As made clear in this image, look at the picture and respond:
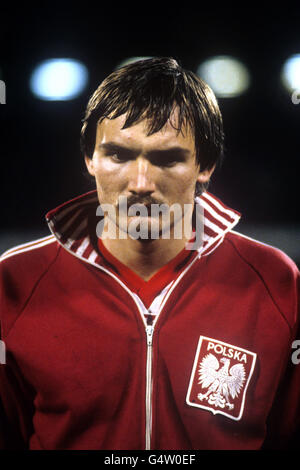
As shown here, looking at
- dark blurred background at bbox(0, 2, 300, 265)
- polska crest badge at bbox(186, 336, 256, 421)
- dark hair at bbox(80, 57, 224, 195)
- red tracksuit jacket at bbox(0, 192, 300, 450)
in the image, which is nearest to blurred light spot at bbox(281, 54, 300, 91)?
dark blurred background at bbox(0, 2, 300, 265)

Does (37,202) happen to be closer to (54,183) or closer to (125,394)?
(54,183)

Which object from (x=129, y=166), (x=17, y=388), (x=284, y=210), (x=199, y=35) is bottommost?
(x=17, y=388)

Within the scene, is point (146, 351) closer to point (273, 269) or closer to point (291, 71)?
point (273, 269)

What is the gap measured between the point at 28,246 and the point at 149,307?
14.9 inches

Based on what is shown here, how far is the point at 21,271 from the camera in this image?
1234mm

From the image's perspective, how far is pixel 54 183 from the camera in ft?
4.21

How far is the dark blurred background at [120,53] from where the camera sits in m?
1.28

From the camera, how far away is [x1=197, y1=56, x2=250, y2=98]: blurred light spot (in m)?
1.25

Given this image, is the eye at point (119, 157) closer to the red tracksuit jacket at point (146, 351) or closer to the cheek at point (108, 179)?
the cheek at point (108, 179)

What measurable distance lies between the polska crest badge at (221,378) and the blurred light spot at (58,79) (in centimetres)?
77

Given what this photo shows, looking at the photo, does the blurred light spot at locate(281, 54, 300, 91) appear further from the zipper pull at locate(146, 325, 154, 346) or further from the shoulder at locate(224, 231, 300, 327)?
the zipper pull at locate(146, 325, 154, 346)

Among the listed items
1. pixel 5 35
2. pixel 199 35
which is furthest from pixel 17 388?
pixel 199 35

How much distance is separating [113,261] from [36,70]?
58cm

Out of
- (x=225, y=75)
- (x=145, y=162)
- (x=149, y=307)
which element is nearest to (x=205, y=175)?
(x=145, y=162)
